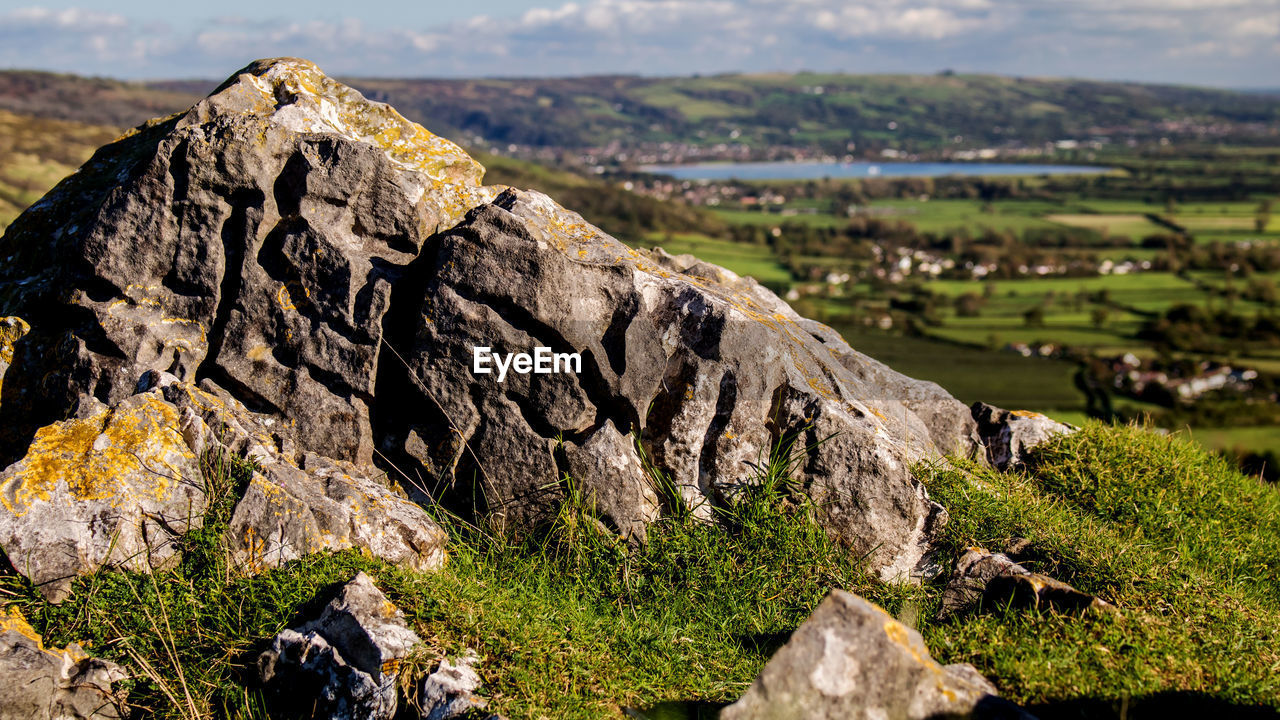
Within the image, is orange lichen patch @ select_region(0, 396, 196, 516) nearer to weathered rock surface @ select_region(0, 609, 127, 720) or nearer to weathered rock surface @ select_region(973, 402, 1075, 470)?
weathered rock surface @ select_region(0, 609, 127, 720)

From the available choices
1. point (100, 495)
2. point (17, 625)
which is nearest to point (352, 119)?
point (100, 495)

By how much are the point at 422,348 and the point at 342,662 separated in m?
3.47

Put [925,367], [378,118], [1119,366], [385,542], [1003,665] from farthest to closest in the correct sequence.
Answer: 1. [1119,366]
2. [925,367]
3. [378,118]
4. [385,542]
5. [1003,665]

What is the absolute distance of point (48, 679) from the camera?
5.97 m

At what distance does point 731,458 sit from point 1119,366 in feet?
230

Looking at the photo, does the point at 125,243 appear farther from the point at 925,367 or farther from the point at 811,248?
the point at 811,248

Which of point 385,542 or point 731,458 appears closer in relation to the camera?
point 385,542

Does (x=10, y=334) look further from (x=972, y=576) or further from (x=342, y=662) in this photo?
(x=972, y=576)

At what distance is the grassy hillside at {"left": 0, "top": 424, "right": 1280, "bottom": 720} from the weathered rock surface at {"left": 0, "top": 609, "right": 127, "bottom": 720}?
0.16m

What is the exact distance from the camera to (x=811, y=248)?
112812mm

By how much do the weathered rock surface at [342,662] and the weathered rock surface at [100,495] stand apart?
68.7 inches

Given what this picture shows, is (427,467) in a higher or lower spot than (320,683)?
higher

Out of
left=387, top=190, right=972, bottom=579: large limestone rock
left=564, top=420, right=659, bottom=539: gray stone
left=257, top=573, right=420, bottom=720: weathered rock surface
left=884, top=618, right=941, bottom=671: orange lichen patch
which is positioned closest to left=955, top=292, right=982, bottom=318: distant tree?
left=387, top=190, right=972, bottom=579: large limestone rock

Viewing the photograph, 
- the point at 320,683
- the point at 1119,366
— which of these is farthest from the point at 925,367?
the point at 320,683
